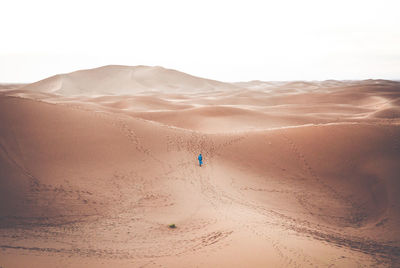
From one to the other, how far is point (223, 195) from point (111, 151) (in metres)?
4.63

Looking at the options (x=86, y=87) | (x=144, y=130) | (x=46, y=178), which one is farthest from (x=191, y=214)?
(x=86, y=87)

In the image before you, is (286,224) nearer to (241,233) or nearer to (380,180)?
(241,233)

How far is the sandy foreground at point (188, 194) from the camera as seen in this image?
175 inches

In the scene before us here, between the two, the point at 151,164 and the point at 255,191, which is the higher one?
the point at 151,164

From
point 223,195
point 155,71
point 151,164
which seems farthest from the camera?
point 155,71

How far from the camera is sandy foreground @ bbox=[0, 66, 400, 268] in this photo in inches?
175

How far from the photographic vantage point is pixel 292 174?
943 centimetres

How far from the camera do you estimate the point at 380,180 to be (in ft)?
26.8

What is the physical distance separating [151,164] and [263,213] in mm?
4518

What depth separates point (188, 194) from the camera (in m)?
7.55

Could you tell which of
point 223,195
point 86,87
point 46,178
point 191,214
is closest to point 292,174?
point 223,195

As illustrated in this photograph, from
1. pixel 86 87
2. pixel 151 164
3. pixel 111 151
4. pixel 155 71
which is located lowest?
pixel 151 164

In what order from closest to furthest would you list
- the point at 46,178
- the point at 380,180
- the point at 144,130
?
the point at 46,178
the point at 380,180
the point at 144,130

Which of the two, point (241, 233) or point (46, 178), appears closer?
point (241, 233)
